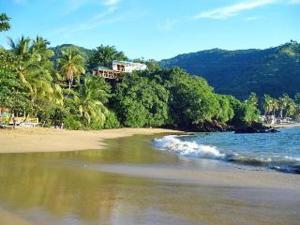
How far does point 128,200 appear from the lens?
411 inches

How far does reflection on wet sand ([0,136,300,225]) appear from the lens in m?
8.66

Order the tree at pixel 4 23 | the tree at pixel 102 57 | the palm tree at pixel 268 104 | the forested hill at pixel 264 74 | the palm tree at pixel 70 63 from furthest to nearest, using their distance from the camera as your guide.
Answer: the forested hill at pixel 264 74 < the palm tree at pixel 268 104 < the tree at pixel 102 57 < the palm tree at pixel 70 63 < the tree at pixel 4 23

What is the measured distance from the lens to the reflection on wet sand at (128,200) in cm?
866

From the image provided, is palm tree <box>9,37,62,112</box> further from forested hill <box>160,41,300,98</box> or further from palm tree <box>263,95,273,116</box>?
forested hill <box>160,41,300,98</box>

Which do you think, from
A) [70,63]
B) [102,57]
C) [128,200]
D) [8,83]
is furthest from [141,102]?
[128,200]

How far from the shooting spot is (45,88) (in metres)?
44.1

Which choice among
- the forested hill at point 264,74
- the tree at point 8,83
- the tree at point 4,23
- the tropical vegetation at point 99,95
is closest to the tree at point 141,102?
the tropical vegetation at point 99,95

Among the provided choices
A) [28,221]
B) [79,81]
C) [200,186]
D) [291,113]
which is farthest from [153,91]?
[291,113]

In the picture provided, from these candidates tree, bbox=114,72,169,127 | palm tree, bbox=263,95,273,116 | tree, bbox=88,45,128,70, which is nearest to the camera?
tree, bbox=114,72,169,127

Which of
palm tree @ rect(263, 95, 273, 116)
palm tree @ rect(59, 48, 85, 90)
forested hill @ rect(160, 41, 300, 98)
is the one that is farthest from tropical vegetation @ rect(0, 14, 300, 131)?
forested hill @ rect(160, 41, 300, 98)

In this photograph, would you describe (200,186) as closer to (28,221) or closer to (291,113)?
(28,221)

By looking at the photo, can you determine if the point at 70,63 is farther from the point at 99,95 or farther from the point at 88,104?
the point at 88,104

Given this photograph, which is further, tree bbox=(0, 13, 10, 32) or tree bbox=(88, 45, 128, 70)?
tree bbox=(88, 45, 128, 70)

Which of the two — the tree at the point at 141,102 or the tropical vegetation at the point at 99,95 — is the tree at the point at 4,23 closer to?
the tropical vegetation at the point at 99,95
